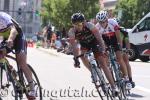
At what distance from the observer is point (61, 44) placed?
117 ft

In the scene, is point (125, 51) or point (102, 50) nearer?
point (102, 50)

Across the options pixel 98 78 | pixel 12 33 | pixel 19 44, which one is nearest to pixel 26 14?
pixel 98 78

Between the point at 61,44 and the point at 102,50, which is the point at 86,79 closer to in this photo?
the point at 102,50

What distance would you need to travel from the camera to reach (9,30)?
26.3ft

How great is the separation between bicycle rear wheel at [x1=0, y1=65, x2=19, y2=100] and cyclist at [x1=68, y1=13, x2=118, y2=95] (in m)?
1.33

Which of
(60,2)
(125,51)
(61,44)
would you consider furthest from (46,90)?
(60,2)

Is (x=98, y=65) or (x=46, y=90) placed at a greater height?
(x=98, y=65)

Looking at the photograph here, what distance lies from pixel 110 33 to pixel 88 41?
5.50 feet

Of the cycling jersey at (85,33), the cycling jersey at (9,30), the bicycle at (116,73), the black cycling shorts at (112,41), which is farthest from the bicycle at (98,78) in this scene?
the black cycling shorts at (112,41)

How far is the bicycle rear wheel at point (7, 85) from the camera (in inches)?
314

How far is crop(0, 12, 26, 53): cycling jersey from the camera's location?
795 cm

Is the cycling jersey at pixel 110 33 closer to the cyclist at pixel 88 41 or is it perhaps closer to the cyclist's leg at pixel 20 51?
the cyclist at pixel 88 41

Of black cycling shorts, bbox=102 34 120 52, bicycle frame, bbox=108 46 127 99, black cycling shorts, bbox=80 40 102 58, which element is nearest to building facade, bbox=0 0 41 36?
black cycling shorts, bbox=102 34 120 52

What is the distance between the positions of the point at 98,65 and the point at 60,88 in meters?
3.49
